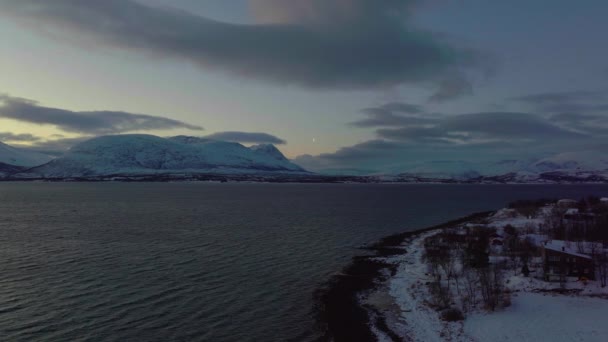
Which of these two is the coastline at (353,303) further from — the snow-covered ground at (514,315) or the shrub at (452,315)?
the shrub at (452,315)

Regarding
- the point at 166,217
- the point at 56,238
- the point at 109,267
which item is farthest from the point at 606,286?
the point at 166,217

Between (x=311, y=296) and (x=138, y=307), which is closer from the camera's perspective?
(x=138, y=307)

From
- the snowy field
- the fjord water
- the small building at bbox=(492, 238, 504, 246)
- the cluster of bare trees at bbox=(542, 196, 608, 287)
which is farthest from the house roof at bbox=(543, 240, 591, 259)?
the fjord water

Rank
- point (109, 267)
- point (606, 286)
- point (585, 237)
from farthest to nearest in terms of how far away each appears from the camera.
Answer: point (585, 237)
point (109, 267)
point (606, 286)

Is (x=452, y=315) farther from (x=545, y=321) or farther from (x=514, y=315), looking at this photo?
(x=545, y=321)

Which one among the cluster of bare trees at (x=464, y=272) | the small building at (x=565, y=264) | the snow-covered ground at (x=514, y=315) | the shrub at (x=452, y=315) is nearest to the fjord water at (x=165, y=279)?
the snow-covered ground at (x=514, y=315)

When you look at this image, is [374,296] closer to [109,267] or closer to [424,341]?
[424,341]

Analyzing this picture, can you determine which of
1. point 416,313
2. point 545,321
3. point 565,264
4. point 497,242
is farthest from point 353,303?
point 497,242
